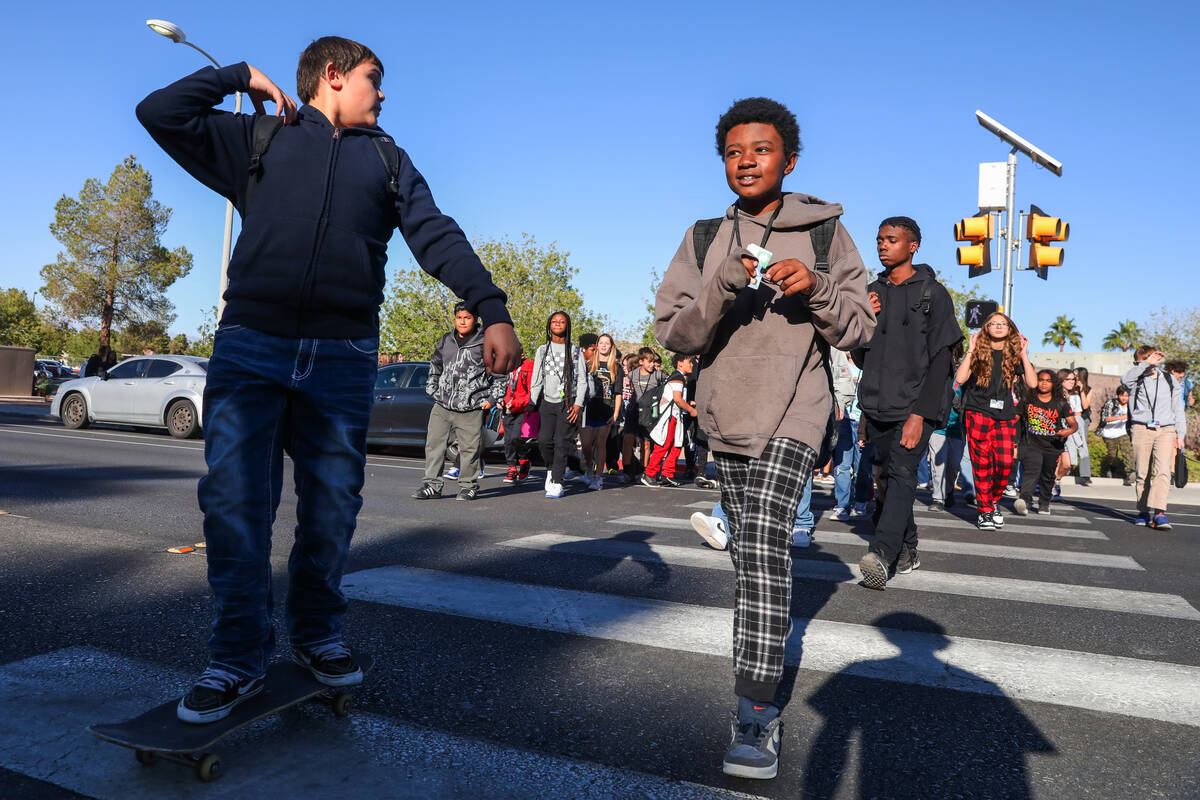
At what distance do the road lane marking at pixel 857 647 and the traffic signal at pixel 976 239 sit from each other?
1009 cm

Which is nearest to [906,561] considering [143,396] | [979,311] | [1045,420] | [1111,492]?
[979,311]

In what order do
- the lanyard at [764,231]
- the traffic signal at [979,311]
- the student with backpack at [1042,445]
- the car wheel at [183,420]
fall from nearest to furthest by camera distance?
the lanyard at [764,231] → the traffic signal at [979,311] → the student with backpack at [1042,445] → the car wheel at [183,420]

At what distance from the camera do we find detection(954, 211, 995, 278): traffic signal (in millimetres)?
12898

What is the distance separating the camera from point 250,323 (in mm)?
2602

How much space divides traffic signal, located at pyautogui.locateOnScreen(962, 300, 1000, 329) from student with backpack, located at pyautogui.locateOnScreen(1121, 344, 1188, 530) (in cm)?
169

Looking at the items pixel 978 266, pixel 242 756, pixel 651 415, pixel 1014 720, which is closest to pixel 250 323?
pixel 242 756

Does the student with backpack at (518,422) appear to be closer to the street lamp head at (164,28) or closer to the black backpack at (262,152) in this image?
the black backpack at (262,152)

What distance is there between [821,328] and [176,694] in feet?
7.48

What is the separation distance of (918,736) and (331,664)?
1.80m

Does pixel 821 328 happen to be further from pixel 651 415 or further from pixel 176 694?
pixel 651 415

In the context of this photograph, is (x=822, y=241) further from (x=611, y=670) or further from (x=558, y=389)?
(x=558, y=389)

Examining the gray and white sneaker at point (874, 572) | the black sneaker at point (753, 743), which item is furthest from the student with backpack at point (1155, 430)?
the black sneaker at point (753, 743)

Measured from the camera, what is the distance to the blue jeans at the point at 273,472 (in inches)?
99.4

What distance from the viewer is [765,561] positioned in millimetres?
2730
